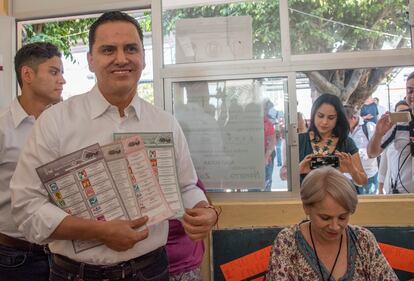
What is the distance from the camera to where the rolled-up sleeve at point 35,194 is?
3.40 ft

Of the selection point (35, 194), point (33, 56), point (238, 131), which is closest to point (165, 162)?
point (35, 194)

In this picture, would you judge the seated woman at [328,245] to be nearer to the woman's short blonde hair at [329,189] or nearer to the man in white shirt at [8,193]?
the woman's short blonde hair at [329,189]

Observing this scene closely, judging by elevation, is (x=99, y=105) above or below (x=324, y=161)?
above

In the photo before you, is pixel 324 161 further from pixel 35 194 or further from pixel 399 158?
pixel 35 194

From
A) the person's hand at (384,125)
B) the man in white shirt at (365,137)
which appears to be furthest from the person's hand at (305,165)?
the person's hand at (384,125)

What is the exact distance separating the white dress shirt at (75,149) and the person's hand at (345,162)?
1488mm

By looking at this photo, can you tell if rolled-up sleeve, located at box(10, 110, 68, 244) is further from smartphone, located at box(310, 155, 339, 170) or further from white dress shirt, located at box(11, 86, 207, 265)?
smartphone, located at box(310, 155, 339, 170)

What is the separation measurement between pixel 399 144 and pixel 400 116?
19 centimetres

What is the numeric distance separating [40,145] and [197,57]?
1.69 m

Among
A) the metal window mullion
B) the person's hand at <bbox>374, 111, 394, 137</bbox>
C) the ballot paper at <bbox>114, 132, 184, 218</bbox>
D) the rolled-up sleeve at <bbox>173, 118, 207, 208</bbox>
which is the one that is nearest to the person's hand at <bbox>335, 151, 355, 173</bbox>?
the person's hand at <bbox>374, 111, 394, 137</bbox>

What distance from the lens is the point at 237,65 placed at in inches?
101

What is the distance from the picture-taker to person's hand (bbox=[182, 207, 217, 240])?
118 cm

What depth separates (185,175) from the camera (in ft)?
4.47

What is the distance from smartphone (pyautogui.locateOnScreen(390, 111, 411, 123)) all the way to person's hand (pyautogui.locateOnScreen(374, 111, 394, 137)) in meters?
0.03
